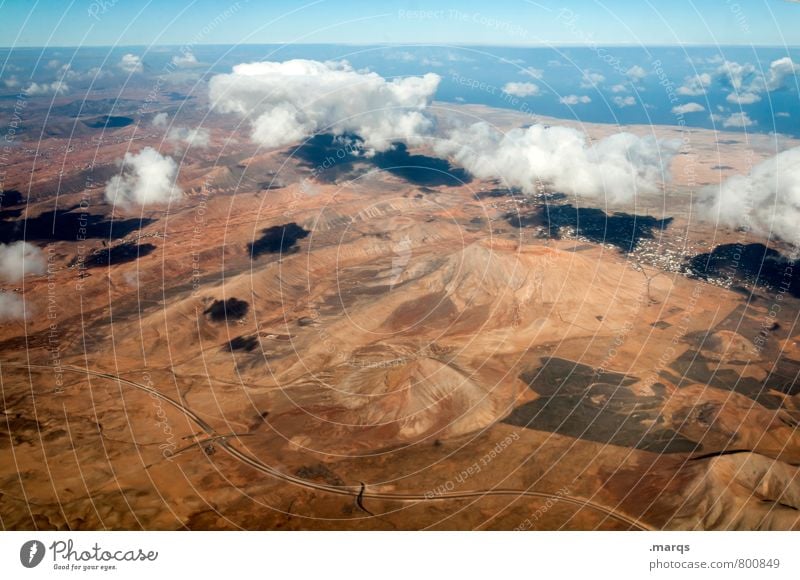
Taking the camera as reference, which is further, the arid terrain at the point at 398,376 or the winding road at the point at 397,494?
the arid terrain at the point at 398,376

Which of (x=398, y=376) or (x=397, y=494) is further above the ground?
(x=398, y=376)

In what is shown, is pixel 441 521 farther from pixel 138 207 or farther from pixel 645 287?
pixel 138 207

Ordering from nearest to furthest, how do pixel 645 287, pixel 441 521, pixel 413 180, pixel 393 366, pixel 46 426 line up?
1. pixel 441 521
2. pixel 46 426
3. pixel 393 366
4. pixel 645 287
5. pixel 413 180

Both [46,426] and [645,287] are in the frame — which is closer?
[46,426]

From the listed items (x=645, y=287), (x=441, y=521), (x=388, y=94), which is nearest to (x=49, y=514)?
(x=441, y=521)

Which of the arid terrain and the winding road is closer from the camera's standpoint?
the winding road

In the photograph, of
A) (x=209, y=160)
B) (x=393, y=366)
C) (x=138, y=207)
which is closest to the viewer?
(x=393, y=366)

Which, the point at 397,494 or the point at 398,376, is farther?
the point at 398,376

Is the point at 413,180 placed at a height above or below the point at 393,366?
above
